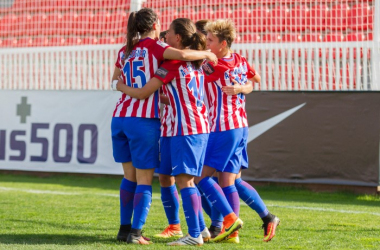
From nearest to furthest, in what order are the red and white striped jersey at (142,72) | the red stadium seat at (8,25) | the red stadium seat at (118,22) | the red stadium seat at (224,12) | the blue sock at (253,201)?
the red and white striped jersey at (142,72) < the blue sock at (253,201) < the red stadium seat at (224,12) < the red stadium seat at (118,22) < the red stadium seat at (8,25)

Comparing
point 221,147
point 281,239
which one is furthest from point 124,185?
point 281,239

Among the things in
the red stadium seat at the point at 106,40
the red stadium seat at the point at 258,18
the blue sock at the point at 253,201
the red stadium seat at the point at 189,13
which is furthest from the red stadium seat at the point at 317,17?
the blue sock at the point at 253,201

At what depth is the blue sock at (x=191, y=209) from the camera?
16.3 feet

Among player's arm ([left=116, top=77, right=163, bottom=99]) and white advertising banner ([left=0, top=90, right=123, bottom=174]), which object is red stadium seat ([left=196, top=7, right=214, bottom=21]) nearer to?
white advertising banner ([left=0, top=90, right=123, bottom=174])

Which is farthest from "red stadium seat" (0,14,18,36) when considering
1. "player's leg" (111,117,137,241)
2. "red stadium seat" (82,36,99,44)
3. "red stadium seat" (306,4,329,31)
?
"player's leg" (111,117,137,241)

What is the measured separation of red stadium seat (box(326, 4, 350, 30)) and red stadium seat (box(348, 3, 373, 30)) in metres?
0.13

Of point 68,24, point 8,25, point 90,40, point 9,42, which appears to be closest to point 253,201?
point 90,40

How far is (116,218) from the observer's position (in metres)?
6.82

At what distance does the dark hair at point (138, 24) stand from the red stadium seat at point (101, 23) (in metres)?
7.85

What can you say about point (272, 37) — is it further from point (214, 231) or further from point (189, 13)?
point (214, 231)

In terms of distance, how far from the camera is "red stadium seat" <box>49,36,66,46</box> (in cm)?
1298

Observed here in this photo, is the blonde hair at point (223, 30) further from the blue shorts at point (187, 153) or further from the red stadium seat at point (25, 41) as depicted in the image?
the red stadium seat at point (25, 41)

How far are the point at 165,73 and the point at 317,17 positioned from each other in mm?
6374

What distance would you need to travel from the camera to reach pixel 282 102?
10273 mm
